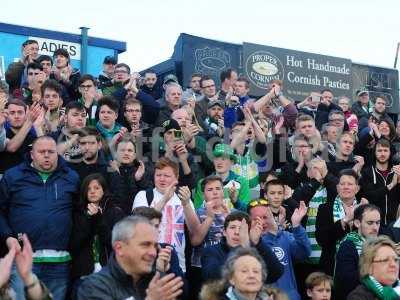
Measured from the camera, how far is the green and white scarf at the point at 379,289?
17.9 ft

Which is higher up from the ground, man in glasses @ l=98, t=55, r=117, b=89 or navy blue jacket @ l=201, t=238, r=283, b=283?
man in glasses @ l=98, t=55, r=117, b=89

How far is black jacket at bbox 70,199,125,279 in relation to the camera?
5.98m

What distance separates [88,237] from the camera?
6023mm

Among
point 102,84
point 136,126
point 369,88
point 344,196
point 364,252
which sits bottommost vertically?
point 364,252

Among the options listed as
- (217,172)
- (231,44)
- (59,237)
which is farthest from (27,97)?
A: (231,44)

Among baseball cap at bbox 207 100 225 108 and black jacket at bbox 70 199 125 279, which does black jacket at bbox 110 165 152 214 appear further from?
baseball cap at bbox 207 100 225 108

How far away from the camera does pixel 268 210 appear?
7.00 m

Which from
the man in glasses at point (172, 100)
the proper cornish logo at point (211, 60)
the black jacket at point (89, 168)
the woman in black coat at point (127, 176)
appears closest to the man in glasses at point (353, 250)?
the woman in black coat at point (127, 176)

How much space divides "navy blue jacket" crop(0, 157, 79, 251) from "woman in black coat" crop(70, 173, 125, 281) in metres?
0.09

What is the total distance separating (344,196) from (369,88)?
381 inches

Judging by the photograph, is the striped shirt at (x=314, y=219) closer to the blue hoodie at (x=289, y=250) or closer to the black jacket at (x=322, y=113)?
the blue hoodie at (x=289, y=250)

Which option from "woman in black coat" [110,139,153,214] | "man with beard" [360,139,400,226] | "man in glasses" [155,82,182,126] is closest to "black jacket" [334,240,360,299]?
"man with beard" [360,139,400,226]

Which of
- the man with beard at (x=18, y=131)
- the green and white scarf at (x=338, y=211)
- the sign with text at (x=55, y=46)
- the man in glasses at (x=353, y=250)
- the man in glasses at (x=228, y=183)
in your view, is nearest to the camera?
the man in glasses at (x=353, y=250)

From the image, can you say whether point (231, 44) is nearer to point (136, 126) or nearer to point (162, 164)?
point (136, 126)
